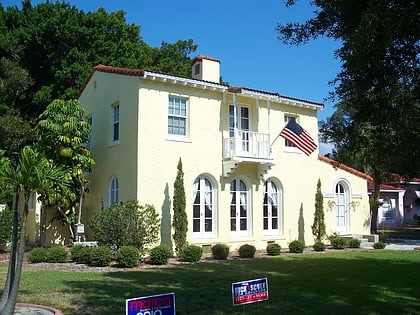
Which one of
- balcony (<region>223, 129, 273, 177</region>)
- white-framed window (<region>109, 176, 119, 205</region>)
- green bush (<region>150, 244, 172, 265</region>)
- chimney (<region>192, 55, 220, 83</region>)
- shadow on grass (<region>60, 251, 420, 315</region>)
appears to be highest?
chimney (<region>192, 55, 220, 83</region>)

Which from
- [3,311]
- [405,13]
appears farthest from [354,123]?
[3,311]

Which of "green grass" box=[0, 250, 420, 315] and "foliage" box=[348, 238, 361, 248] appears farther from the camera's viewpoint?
"foliage" box=[348, 238, 361, 248]

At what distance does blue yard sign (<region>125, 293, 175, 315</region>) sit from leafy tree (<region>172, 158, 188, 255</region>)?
12.5 m

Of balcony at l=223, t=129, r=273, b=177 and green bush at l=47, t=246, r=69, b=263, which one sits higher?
balcony at l=223, t=129, r=273, b=177

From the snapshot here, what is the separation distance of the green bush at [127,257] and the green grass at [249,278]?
1.07m

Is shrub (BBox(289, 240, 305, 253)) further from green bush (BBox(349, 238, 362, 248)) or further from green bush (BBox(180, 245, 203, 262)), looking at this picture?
green bush (BBox(180, 245, 203, 262))

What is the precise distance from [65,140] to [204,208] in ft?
20.4

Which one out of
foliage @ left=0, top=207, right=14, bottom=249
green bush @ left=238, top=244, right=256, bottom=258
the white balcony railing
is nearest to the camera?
green bush @ left=238, top=244, right=256, bottom=258

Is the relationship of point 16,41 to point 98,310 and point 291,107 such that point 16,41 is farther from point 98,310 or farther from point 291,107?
point 98,310

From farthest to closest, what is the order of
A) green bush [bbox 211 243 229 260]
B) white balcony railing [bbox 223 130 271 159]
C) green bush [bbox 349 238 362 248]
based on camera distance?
green bush [bbox 349 238 362 248] < white balcony railing [bbox 223 130 271 159] < green bush [bbox 211 243 229 260]

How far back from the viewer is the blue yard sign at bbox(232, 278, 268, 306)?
22.4 ft

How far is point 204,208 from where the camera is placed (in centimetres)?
2005

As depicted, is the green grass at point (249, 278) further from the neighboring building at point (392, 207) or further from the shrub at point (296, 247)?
the neighboring building at point (392, 207)

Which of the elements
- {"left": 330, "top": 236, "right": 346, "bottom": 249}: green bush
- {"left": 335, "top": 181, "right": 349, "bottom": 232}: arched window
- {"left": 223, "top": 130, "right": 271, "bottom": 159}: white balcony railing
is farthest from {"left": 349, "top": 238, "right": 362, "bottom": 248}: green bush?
{"left": 223, "top": 130, "right": 271, "bottom": 159}: white balcony railing
